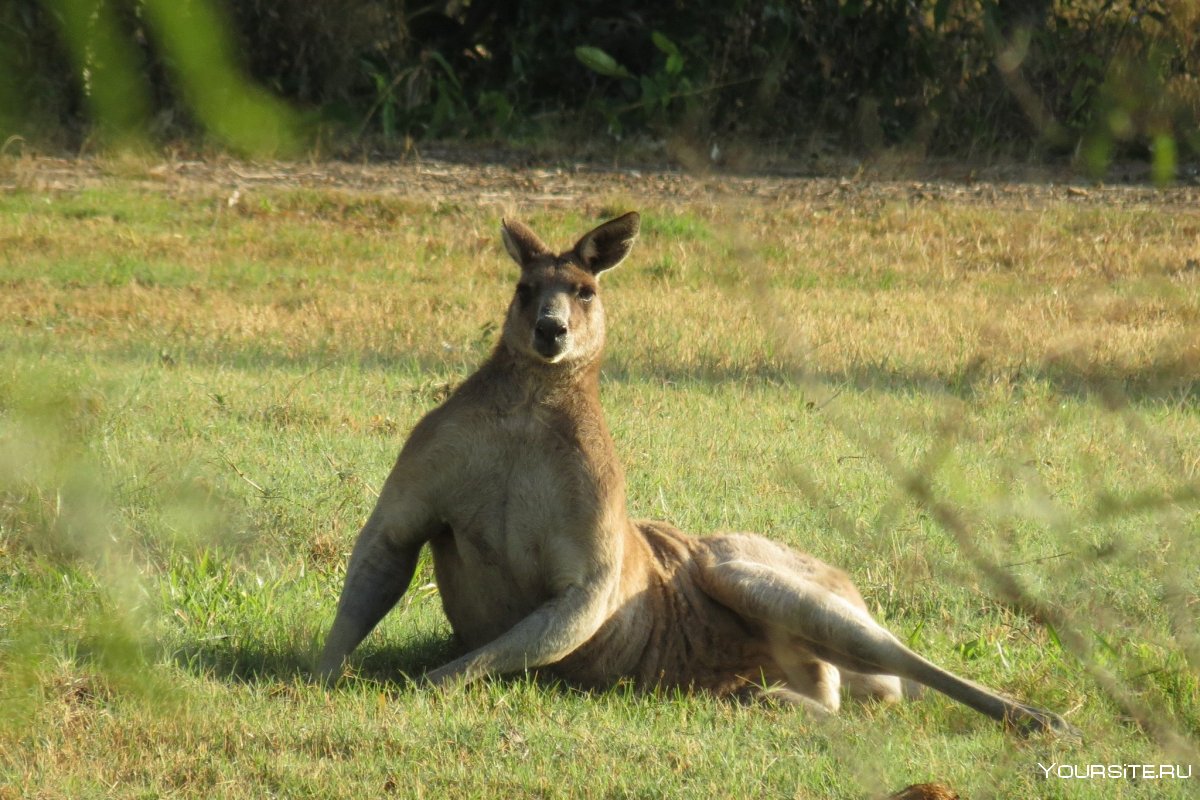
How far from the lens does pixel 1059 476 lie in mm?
7543

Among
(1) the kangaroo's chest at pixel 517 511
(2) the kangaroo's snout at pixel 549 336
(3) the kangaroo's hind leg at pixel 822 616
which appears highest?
(2) the kangaroo's snout at pixel 549 336

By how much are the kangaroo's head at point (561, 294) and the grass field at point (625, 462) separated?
1.24ft

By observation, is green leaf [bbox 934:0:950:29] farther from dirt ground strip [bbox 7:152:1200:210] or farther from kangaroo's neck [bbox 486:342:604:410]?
dirt ground strip [bbox 7:152:1200:210]

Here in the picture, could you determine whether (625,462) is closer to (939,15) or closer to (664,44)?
(939,15)

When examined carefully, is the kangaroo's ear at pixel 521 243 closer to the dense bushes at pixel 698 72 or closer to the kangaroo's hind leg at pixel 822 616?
the kangaroo's hind leg at pixel 822 616

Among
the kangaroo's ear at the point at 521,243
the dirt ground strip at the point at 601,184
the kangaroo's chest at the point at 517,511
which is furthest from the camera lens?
the dirt ground strip at the point at 601,184

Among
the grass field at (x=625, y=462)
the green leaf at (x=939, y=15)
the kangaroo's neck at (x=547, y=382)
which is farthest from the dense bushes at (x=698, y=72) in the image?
the kangaroo's neck at (x=547, y=382)

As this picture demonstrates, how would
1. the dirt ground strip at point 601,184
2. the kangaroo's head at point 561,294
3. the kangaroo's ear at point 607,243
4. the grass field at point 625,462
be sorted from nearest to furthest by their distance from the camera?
1. the grass field at point 625,462
2. the kangaroo's head at point 561,294
3. the kangaroo's ear at point 607,243
4. the dirt ground strip at point 601,184

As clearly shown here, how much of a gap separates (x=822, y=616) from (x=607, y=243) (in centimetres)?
152

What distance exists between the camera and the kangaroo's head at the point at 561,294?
505 centimetres

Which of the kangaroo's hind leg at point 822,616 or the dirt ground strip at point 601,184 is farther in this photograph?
the dirt ground strip at point 601,184

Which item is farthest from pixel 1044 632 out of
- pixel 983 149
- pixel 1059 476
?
pixel 983 149

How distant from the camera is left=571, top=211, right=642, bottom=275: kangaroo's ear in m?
5.34

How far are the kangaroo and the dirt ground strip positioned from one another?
888 centimetres
